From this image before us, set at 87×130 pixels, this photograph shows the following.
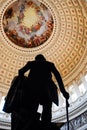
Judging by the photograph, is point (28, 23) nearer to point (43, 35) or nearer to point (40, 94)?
point (43, 35)

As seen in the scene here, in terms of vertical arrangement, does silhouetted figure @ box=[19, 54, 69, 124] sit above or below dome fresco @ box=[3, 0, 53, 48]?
below

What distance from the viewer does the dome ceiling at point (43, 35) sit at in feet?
67.8

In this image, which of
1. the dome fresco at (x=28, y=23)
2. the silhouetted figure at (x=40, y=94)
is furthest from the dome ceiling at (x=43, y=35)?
the silhouetted figure at (x=40, y=94)

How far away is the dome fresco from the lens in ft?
71.4

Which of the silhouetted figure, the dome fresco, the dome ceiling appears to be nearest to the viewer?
the silhouetted figure

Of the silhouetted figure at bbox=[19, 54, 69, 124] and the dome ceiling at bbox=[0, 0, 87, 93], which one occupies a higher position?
the dome ceiling at bbox=[0, 0, 87, 93]

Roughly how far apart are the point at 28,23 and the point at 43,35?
150 cm

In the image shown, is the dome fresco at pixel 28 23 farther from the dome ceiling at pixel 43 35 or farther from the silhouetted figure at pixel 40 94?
the silhouetted figure at pixel 40 94

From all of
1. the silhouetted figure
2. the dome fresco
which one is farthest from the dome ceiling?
the silhouetted figure

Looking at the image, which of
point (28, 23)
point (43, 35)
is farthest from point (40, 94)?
point (28, 23)

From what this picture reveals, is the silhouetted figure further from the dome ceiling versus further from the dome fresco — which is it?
the dome fresco

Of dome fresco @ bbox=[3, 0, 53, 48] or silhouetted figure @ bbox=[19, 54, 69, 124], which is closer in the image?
silhouetted figure @ bbox=[19, 54, 69, 124]

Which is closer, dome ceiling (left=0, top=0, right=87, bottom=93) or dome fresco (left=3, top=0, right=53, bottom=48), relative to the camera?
dome ceiling (left=0, top=0, right=87, bottom=93)

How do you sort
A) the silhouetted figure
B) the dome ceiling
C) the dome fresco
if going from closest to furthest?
the silhouetted figure < the dome ceiling < the dome fresco
